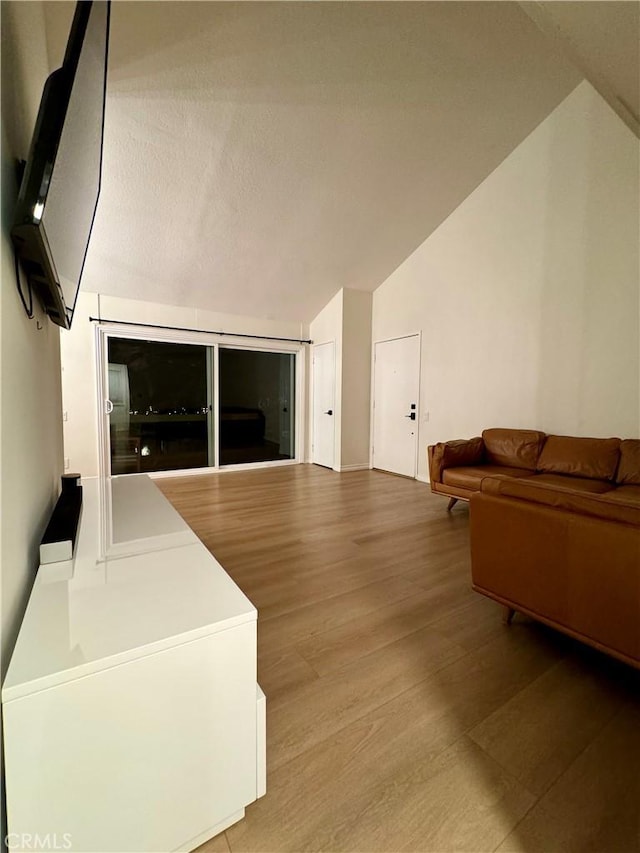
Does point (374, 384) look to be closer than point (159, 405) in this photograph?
No

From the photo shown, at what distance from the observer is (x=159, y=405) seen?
16.9 feet

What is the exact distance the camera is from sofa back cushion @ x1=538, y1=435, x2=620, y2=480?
2.96m

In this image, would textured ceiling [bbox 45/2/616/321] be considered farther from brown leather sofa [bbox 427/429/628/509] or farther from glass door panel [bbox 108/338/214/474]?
brown leather sofa [bbox 427/429/628/509]

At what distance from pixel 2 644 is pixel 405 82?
4.03m

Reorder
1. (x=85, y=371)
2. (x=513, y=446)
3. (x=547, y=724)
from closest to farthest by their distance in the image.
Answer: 1. (x=547, y=724)
2. (x=513, y=446)
3. (x=85, y=371)

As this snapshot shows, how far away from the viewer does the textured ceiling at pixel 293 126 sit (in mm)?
2340

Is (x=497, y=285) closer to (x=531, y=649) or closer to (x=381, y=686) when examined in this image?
(x=531, y=649)

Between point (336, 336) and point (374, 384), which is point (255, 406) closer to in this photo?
point (336, 336)

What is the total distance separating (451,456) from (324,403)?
2.71 metres

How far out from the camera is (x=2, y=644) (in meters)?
0.75

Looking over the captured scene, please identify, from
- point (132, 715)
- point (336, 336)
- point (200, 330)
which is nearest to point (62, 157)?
point (132, 715)

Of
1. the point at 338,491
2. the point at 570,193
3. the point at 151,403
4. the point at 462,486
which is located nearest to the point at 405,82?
the point at 570,193

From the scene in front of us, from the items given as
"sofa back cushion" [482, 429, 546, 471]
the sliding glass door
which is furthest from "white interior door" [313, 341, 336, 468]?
"sofa back cushion" [482, 429, 546, 471]

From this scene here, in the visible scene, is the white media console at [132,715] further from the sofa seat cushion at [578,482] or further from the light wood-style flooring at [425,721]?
the sofa seat cushion at [578,482]
